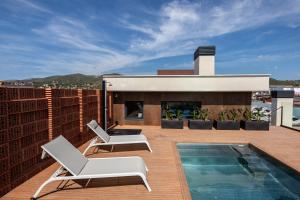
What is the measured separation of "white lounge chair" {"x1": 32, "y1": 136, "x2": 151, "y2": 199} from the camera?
5.33 metres

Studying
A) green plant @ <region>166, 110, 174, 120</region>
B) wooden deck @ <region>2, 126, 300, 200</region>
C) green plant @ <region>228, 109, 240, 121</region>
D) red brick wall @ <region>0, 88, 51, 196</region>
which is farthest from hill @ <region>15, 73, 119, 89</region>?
green plant @ <region>228, 109, 240, 121</region>

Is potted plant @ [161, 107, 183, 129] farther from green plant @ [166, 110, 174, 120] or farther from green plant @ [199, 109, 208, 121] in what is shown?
green plant @ [199, 109, 208, 121]

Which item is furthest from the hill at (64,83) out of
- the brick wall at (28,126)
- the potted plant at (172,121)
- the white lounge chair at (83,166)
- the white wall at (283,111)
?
the white wall at (283,111)

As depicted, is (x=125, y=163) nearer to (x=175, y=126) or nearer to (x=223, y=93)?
(x=175, y=126)

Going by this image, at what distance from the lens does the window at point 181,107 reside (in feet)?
52.0

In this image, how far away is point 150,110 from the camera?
16062mm

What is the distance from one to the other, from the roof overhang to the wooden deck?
2.88m

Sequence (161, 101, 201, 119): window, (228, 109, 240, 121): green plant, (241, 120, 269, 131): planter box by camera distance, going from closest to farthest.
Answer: (241, 120, 269, 131): planter box → (228, 109, 240, 121): green plant → (161, 101, 201, 119): window

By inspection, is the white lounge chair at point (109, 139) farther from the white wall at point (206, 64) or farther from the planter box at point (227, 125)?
the white wall at point (206, 64)

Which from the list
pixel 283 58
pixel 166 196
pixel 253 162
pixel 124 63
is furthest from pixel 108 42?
pixel 166 196

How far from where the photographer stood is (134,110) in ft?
54.1

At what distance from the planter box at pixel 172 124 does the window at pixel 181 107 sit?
1045 mm

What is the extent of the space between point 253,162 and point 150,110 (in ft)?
27.2

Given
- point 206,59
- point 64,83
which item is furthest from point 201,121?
point 64,83
